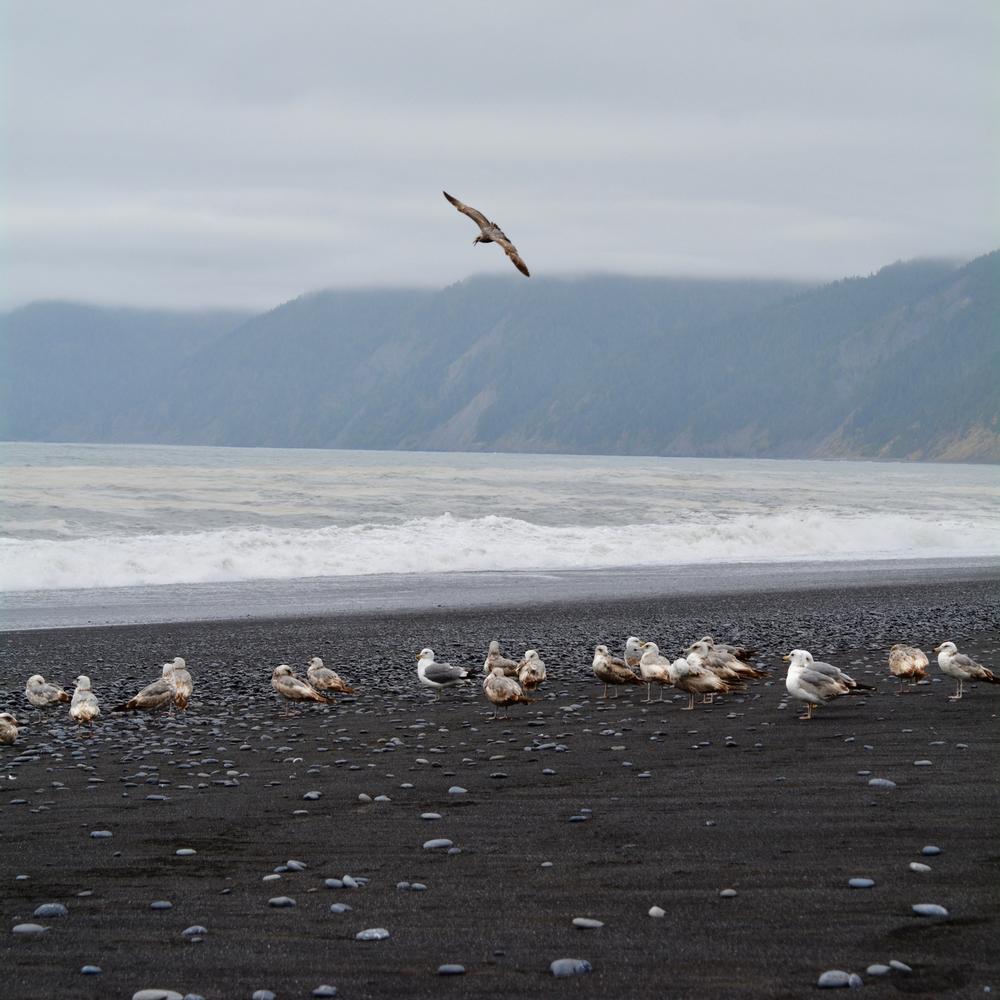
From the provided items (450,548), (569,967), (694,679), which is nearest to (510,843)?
Result: (569,967)

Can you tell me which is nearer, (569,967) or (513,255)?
(569,967)

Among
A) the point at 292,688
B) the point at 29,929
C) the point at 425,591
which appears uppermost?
the point at 29,929

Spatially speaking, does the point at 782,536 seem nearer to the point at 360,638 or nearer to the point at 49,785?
the point at 360,638

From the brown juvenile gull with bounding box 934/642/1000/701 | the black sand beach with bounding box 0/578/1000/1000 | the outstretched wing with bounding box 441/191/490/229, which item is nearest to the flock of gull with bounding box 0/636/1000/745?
the brown juvenile gull with bounding box 934/642/1000/701

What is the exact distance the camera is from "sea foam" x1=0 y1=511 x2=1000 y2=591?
36.8 meters

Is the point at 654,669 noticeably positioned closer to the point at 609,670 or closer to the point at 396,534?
the point at 609,670

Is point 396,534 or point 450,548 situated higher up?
point 396,534

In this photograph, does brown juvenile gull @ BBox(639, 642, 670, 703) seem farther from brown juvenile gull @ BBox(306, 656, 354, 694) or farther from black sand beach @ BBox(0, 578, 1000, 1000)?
brown juvenile gull @ BBox(306, 656, 354, 694)

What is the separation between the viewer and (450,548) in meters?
43.5

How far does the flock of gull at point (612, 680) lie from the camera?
14.2m

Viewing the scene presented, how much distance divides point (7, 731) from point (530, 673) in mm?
6100

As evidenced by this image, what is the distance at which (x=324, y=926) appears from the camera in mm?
7223

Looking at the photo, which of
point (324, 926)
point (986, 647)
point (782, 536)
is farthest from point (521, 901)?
point (782, 536)

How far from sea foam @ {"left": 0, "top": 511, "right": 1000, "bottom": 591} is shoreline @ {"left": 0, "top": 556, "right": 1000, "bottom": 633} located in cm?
184
